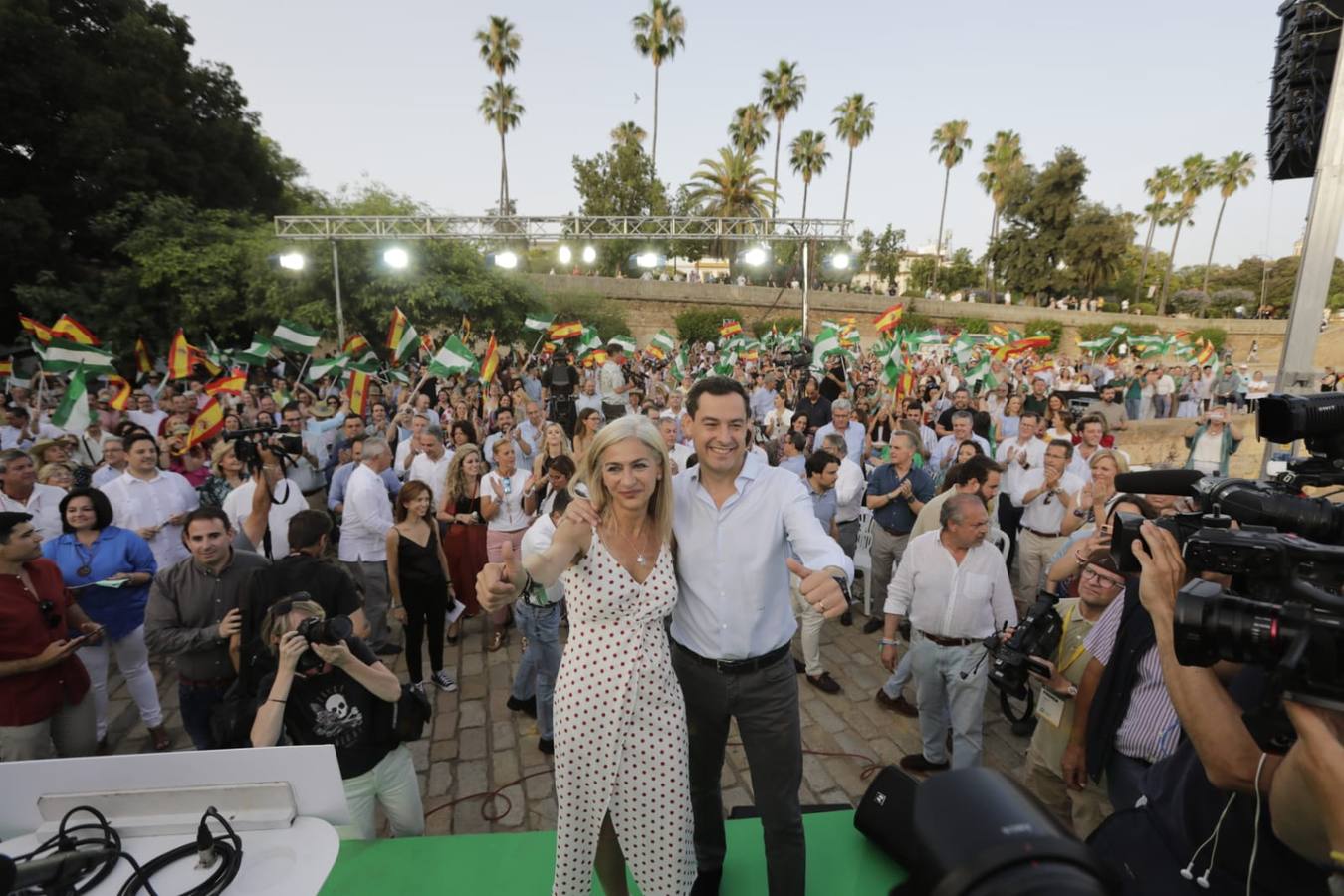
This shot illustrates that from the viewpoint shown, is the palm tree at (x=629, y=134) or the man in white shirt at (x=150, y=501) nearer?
the man in white shirt at (x=150, y=501)

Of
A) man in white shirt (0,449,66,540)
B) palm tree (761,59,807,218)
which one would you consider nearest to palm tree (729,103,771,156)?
palm tree (761,59,807,218)


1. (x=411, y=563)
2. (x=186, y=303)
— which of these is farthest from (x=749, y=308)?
(x=411, y=563)

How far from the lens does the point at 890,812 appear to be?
2539 mm

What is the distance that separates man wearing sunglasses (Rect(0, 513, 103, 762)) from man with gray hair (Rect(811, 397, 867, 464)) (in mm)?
6147

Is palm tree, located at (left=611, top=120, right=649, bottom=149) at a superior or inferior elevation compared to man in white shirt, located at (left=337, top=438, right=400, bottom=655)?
superior

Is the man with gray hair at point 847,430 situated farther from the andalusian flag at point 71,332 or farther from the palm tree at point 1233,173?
the palm tree at point 1233,173

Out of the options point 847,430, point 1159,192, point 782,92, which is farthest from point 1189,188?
point 847,430

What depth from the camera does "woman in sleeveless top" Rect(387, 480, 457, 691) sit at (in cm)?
462

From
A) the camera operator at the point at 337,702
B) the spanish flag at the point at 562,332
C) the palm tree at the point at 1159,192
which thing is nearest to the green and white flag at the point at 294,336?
the spanish flag at the point at 562,332

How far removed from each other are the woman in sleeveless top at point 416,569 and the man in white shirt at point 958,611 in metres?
3.19

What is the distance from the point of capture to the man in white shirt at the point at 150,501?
16.5 ft

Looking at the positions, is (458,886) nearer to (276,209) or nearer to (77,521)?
(77,521)

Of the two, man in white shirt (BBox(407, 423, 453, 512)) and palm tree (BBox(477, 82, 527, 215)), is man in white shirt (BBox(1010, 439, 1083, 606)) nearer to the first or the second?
man in white shirt (BBox(407, 423, 453, 512))

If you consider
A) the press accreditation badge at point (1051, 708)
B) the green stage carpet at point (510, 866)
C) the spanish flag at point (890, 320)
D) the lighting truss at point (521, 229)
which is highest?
the lighting truss at point (521, 229)
